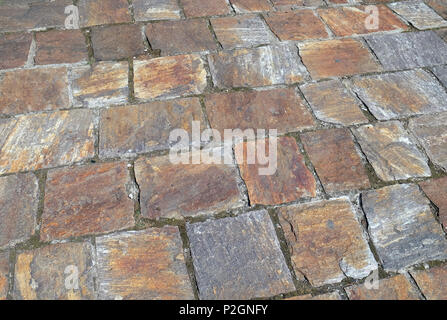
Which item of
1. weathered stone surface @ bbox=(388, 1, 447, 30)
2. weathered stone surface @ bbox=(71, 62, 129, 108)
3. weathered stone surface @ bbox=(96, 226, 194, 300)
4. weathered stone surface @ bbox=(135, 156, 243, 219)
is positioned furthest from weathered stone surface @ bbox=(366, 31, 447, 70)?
weathered stone surface @ bbox=(96, 226, 194, 300)

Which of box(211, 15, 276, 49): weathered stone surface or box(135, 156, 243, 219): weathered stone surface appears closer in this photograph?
box(135, 156, 243, 219): weathered stone surface

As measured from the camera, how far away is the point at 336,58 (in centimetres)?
271

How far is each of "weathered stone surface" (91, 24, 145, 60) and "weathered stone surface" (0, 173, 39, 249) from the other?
3.39 ft

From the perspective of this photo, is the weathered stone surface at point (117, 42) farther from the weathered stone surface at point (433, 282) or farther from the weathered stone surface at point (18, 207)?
the weathered stone surface at point (433, 282)

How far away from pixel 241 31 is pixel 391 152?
1.36 m

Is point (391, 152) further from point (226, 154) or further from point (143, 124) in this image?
point (143, 124)

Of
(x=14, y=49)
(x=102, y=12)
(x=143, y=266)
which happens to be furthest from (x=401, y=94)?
(x=14, y=49)

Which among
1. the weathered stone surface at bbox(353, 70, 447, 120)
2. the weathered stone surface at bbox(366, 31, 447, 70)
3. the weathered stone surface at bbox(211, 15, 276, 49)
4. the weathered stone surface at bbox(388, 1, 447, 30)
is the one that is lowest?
the weathered stone surface at bbox(353, 70, 447, 120)

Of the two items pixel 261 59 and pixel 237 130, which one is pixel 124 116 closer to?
pixel 237 130

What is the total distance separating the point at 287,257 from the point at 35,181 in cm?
124

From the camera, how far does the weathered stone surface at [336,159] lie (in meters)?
2.01

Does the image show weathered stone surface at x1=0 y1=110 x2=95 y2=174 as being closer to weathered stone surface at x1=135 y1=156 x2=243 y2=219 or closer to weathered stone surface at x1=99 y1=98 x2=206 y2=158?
weathered stone surface at x1=99 y1=98 x2=206 y2=158

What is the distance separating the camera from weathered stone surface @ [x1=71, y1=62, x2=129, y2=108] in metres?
2.39
